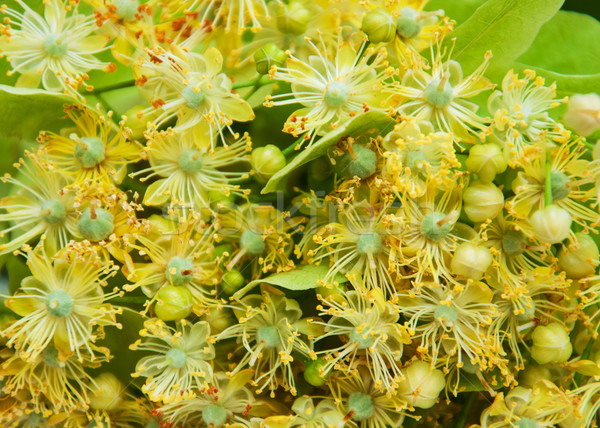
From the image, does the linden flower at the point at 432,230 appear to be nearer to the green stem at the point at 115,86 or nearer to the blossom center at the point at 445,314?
the blossom center at the point at 445,314

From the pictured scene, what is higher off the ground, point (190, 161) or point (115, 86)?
point (115, 86)

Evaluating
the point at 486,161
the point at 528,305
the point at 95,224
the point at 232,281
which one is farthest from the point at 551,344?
the point at 95,224

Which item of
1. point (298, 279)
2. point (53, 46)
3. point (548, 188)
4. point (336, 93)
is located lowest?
point (298, 279)

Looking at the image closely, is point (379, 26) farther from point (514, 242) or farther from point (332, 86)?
point (514, 242)

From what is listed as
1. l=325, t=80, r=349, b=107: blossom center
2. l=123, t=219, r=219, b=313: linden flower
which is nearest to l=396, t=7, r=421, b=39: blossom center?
l=325, t=80, r=349, b=107: blossom center

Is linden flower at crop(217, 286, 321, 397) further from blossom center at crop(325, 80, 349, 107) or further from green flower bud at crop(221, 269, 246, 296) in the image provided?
blossom center at crop(325, 80, 349, 107)

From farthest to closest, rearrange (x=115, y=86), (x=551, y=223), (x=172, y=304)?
(x=115, y=86) → (x=172, y=304) → (x=551, y=223)
